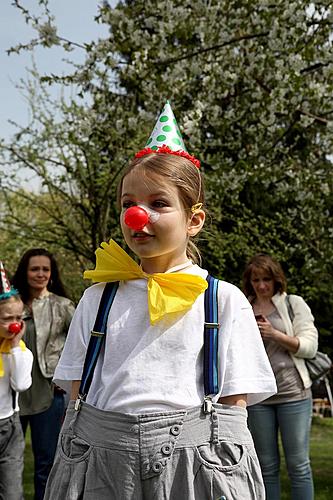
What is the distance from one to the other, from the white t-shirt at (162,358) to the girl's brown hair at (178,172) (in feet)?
0.94

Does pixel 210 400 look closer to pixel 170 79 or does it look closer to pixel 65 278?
pixel 170 79

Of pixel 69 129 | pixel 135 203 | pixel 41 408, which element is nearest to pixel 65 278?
pixel 69 129

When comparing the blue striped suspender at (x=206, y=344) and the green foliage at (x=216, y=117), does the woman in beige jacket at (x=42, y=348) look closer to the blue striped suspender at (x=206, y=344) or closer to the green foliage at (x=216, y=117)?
the green foliage at (x=216, y=117)

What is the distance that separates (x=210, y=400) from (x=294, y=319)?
2576 mm

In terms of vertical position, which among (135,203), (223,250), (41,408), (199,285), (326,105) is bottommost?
(41,408)

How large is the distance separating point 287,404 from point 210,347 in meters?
2.41

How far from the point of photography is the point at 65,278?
32.3ft

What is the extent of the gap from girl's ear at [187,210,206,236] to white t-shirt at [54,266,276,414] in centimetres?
21

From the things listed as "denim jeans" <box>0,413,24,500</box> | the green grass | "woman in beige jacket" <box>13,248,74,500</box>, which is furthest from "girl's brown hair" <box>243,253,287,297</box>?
the green grass

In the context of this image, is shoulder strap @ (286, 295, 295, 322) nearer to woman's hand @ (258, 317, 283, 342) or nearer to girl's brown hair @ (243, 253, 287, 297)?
girl's brown hair @ (243, 253, 287, 297)

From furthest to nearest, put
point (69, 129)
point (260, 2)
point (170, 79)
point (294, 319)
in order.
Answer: point (69, 129) < point (170, 79) < point (260, 2) < point (294, 319)

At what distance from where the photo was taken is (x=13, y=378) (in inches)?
153

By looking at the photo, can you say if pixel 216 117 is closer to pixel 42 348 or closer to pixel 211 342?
pixel 42 348

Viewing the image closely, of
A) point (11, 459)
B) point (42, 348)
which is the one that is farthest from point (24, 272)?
point (11, 459)
